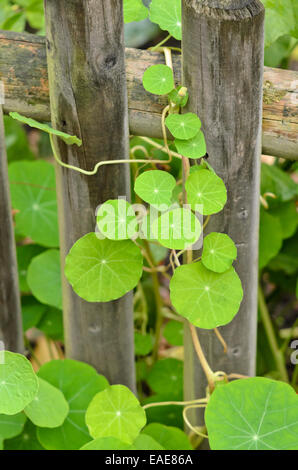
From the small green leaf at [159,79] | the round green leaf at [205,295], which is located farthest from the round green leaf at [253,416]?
the small green leaf at [159,79]

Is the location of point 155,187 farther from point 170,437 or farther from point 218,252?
point 170,437

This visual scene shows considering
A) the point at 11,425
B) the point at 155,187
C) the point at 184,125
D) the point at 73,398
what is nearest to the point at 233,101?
the point at 184,125

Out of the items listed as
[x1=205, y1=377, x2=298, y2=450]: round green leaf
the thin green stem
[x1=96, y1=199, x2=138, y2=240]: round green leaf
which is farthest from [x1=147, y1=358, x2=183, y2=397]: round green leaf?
[x1=96, y1=199, x2=138, y2=240]: round green leaf

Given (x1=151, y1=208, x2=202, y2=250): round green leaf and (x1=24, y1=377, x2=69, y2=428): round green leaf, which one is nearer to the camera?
(x1=151, y1=208, x2=202, y2=250): round green leaf

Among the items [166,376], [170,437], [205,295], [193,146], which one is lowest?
[166,376]

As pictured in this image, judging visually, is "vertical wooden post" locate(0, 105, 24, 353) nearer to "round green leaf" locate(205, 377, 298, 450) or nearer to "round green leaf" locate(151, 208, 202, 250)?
"round green leaf" locate(151, 208, 202, 250)

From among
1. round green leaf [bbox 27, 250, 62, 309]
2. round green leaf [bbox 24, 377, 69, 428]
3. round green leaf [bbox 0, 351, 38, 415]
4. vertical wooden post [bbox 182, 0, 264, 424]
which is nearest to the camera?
vertical wooden post [bbox 182, 0, 264, 424]

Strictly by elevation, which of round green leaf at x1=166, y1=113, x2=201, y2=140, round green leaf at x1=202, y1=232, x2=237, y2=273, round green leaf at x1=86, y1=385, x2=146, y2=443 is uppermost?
round green leaf at x1=166, y1=113, x2=201, y2=140

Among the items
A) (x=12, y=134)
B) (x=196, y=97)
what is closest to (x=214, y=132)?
(x=196, y=97)
